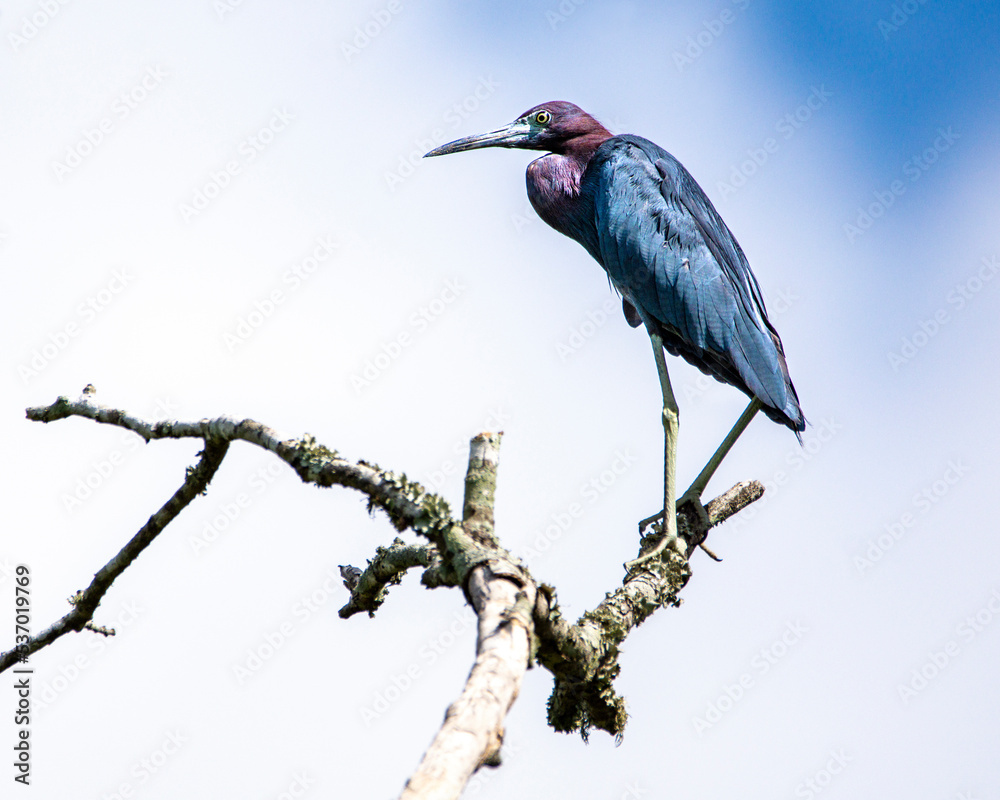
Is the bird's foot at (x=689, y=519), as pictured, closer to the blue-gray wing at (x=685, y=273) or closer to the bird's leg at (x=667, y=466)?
the bird's leg at (x=667, y=466)

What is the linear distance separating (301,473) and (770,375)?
3612 mm

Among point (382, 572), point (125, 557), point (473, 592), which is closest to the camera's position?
point (473, 592)

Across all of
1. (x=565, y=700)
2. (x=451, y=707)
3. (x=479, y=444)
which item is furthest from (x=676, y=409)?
(x=451, y=707)

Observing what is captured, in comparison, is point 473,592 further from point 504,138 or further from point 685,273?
point 504,138

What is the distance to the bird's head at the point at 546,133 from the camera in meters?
6.98

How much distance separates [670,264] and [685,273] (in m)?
0.11

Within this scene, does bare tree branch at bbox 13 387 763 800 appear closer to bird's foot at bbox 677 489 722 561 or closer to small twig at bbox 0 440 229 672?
small twig at bbox 0 440 229 672

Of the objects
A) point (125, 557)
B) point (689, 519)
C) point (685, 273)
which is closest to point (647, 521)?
point (689, 519)

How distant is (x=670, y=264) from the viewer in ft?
19.3

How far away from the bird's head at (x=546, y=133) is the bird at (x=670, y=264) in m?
0.17

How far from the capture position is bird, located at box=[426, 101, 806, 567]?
18.4ft

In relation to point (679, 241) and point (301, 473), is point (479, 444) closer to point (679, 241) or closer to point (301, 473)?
point (301, 473)

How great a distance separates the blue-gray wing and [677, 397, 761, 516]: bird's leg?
0.11 metres

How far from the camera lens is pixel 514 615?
2.00 metres
